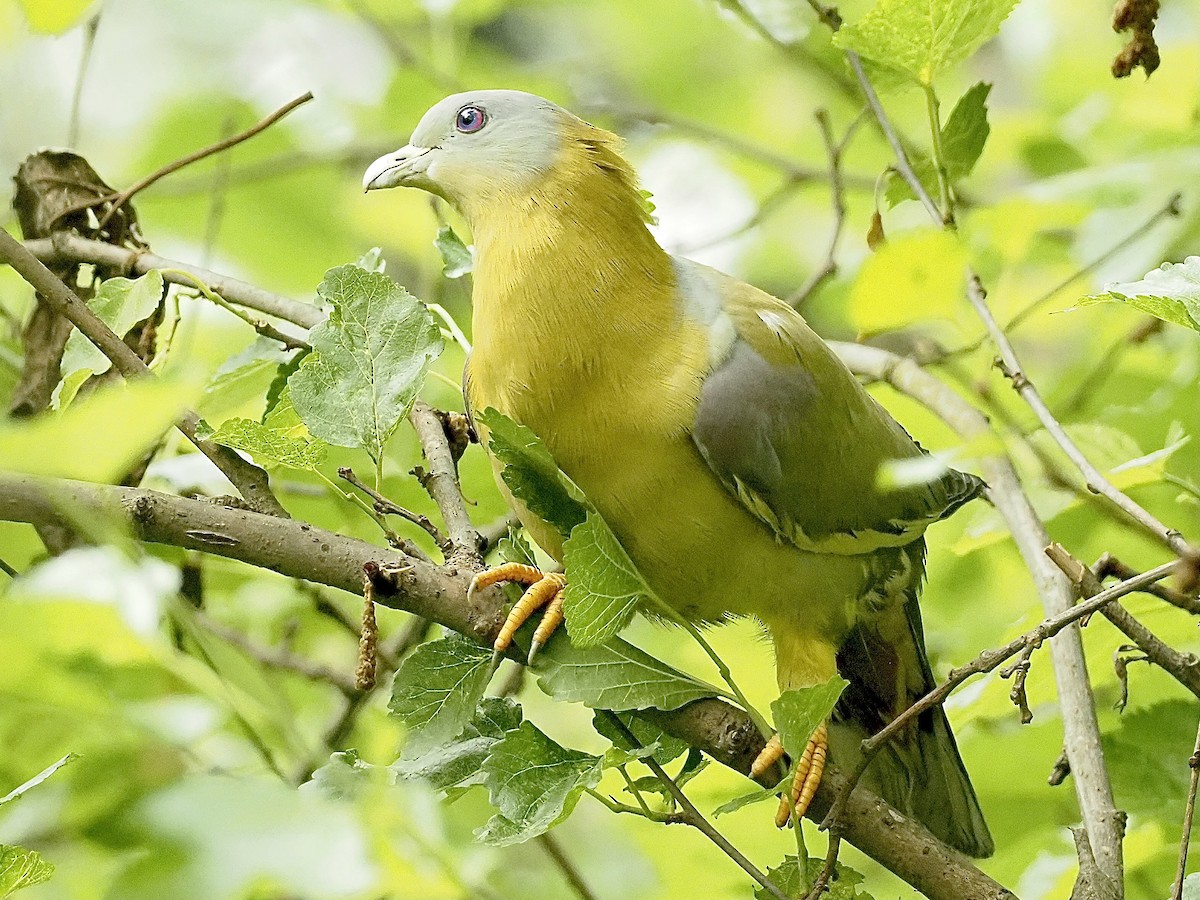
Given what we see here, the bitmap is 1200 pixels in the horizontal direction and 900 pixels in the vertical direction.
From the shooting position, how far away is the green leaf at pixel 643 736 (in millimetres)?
1693

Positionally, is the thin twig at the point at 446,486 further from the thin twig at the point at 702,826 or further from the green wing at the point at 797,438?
the green wing at the point at 797,438

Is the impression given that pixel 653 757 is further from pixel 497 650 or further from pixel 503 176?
pixel 503 176

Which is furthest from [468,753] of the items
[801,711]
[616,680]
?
[801,711]

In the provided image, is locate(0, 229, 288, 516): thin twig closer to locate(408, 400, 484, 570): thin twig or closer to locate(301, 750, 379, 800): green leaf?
locate(408, 400, 484, 570): thin twig

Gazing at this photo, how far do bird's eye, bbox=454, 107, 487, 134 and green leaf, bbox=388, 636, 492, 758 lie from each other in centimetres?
130

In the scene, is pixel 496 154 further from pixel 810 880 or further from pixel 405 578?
pixel 810 880

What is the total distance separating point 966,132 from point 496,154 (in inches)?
36.0

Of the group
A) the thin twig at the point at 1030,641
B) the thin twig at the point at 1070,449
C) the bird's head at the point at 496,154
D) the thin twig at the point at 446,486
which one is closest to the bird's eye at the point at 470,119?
the bird's head at the point at 496,154

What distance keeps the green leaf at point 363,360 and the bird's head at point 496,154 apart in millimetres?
785

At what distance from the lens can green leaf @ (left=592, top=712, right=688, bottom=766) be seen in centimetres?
169

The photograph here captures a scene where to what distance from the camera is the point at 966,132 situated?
231cm

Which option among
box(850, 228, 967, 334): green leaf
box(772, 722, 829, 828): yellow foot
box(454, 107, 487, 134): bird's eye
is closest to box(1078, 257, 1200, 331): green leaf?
box(850, 228, 967, 334): green leaf

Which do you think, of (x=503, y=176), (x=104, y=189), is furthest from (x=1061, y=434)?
(x=104, y=189)

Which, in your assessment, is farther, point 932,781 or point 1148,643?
point 932,781
